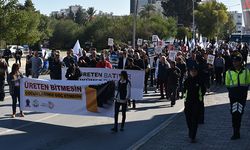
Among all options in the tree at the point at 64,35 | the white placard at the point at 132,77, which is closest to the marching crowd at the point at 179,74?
the white placard at the point at 132,77

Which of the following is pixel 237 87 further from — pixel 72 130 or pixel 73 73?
pixel 73 73

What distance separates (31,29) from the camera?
5875 cm

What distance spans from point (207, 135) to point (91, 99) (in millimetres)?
3172

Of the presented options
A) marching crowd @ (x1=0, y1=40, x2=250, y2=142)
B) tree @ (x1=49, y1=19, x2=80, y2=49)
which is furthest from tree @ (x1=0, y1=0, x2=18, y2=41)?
tree @ (x1=49, y1=19, x2=80, y2=49)

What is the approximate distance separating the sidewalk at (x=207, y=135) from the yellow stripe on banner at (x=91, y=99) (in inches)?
73.8

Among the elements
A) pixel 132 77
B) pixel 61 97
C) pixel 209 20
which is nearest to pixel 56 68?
pixel 132 77

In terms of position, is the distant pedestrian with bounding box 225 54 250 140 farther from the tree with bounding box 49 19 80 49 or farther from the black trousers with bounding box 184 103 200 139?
the tree with bounding box 49 19 80 49

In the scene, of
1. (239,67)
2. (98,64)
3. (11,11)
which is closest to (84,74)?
(98,64)

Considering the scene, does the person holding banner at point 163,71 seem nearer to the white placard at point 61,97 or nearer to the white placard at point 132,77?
the white placard at point 132,77

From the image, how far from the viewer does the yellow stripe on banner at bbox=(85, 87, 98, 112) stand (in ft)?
44.9

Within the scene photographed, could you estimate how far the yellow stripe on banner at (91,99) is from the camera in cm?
1368

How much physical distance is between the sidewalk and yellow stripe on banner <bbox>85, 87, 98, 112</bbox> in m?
1.87

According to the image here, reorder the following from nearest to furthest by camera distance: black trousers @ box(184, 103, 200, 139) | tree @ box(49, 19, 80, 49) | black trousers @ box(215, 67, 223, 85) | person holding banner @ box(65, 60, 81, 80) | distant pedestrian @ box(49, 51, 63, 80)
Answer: black trousers @ box(184, 103, 200, 139), person holding banner @ box(65, 60, 81, 80), distant pedestrian @ box(49, 51, 63, 80), black trousers @ box(215, 67, 223, 85), tree @ box(49, 19, 80, 49)

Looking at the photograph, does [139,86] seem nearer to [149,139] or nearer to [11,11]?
[149,139]
